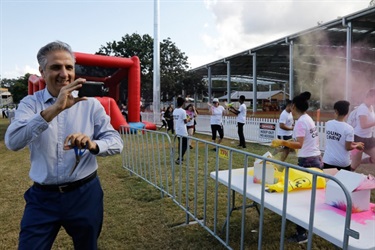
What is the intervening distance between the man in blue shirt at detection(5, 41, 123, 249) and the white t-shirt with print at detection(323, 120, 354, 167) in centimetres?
280

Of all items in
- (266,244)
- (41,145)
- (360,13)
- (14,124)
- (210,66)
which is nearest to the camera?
(14,124)

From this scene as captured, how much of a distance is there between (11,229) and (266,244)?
3.03 metres

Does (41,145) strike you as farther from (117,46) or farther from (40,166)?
(117,46)

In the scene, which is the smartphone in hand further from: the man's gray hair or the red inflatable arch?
the red inflatable arch

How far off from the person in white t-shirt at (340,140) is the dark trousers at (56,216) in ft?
9.54

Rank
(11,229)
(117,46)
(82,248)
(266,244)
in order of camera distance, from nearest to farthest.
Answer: (82,248) → (266,244) → (11,229) → (117,46)

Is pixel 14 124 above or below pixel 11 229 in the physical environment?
above

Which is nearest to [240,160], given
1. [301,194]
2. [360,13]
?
[301,194]

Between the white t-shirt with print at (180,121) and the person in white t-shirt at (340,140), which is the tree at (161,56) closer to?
the white t-shirt with print at (180,121)

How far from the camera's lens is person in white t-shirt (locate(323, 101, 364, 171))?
332cm

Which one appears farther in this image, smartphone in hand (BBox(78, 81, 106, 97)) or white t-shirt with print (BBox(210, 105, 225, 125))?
white t-shirt with print (BBox(210, 105, 225, 125))

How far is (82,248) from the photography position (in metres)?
1.77

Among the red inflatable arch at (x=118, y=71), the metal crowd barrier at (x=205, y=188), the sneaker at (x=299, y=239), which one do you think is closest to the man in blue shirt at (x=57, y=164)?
the metal crowd barrier at (x=205, y=188)

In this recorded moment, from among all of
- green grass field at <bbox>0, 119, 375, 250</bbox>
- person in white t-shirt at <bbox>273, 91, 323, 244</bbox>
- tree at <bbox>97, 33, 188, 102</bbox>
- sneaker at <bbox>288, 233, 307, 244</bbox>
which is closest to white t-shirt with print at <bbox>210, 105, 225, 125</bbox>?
green grass field at <bbox>0, 119, 375, 250</bbox>
